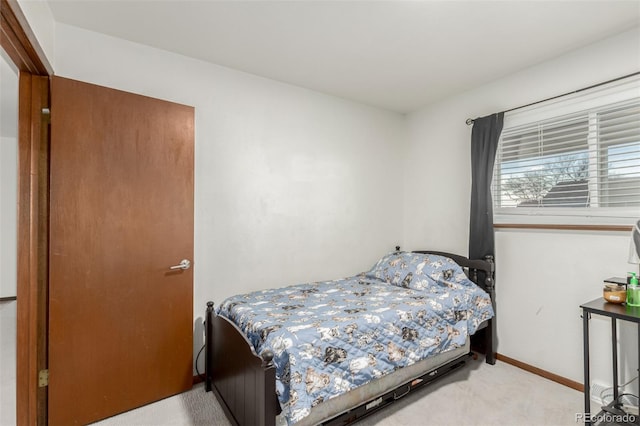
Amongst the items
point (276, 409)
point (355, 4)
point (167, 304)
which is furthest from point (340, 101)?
point (276, 409)

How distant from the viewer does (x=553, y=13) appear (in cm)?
186

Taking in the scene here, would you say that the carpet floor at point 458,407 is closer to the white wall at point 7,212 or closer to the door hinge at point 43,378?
the door hinge at point 43,378

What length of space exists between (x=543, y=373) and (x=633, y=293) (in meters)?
1.07

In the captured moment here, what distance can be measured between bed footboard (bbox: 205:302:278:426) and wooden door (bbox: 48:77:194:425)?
0.65ft

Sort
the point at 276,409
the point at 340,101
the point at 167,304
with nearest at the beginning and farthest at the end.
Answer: the point at 276,409, the point at 167,304, the point at 340,101

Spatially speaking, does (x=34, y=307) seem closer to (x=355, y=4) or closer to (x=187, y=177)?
(x=187, y=177)

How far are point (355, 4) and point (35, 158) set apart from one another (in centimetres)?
206

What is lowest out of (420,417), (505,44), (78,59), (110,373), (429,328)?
(420,417)

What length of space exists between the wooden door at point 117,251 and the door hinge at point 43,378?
0.13 ft

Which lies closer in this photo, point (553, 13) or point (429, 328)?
point (553, 13)

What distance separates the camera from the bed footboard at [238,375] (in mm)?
1403

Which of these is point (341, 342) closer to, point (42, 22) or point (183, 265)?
point (183, 265)

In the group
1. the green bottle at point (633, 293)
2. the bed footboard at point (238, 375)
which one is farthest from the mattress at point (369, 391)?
the green bottle at point (633, 293)

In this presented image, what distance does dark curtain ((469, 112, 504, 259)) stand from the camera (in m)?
2.73
